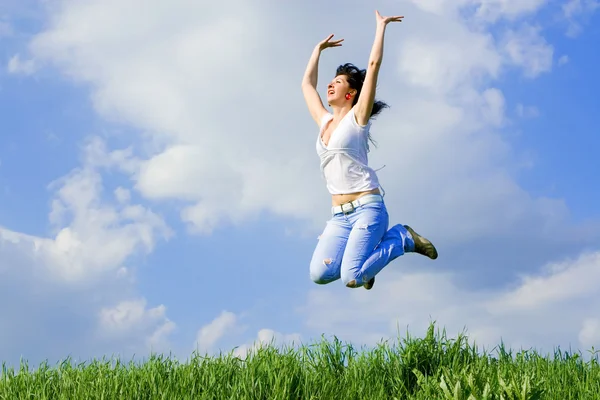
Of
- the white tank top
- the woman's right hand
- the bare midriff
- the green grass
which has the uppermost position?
the woman's right hand

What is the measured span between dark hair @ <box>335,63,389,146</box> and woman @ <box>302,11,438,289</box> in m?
0.15

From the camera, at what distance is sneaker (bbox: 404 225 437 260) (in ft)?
23.7

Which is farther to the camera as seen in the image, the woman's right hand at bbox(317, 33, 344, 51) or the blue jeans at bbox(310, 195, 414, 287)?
the woman's right hand at bbox(317, 33, 344, 51)

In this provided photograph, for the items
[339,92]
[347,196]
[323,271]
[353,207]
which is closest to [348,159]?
[347,196]

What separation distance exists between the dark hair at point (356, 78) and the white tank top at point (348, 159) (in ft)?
1.54

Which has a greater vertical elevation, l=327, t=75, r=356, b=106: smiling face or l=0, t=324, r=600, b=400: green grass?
l=327, t=75, r=356, b=106: smiling face

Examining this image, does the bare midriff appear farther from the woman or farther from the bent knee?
the bent knee

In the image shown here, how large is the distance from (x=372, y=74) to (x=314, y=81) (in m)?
1.45

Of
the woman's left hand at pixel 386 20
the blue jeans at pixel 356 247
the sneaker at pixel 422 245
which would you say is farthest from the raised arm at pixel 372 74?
the sneaker at pixel 422 245

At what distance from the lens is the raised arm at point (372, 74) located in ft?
21.0

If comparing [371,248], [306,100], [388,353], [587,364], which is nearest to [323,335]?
[388,353]

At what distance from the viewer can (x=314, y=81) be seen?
25.5 feet

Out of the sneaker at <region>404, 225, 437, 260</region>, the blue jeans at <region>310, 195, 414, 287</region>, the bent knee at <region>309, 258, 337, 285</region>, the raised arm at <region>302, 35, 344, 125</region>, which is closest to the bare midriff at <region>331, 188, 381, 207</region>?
the blue jeans at <region>310, 195, 414, 287</region>

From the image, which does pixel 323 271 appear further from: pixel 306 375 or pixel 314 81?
pixel 314 81
